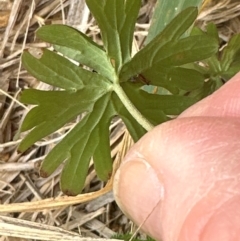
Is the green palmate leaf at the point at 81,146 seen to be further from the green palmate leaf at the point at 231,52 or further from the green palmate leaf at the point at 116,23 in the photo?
the green palmate leaf at the point at 231,52

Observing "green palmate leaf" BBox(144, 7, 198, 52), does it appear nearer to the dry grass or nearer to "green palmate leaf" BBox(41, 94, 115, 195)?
"green palmate leaf" BBox(41, 94, 115, 195)

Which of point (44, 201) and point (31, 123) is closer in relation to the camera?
point (31, 123)

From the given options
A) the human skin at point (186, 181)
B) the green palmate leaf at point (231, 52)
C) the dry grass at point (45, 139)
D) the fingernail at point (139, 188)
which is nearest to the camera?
the human skin at point (186, 181)

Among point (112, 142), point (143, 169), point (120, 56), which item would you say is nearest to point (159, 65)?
point (120, 56)

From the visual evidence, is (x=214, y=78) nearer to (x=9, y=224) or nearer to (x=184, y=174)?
(x=184, y=174)

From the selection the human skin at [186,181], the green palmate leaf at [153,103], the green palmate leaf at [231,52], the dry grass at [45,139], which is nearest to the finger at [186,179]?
the human skin at [186,181]

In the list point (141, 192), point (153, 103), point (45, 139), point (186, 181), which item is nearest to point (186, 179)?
point (186, 181)
